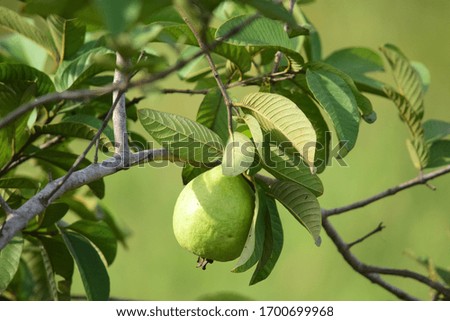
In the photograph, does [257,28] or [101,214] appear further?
[101,214]

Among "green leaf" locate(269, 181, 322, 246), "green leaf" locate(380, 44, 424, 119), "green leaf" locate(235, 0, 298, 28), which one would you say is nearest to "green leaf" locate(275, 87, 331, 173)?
"green leaf" locate(269, 181, 322, 246)

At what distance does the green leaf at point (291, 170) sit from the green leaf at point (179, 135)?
0.06 meters

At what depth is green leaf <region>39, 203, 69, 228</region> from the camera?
0.95 m

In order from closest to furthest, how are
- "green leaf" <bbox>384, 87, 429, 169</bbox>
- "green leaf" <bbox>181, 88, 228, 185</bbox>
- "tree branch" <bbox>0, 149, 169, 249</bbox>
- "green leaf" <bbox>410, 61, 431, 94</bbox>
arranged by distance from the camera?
1. "tree branch" <bbox>0, 149, 169, 249</bbox>
2. "green leaf" <bbox>181, 88, 228, 185</bbox>
3. "green leaf" <bbox>384, 87, 429, 169</bbox>
4. "green leaf" <bbox>410, 61, 431, 94</bbox>

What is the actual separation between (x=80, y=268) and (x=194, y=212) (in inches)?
10.3

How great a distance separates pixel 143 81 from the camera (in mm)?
455

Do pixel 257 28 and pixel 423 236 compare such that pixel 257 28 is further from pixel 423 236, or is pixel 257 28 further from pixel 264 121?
pixel 423 236

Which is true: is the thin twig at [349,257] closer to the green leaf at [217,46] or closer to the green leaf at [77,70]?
the green leaf at [217,46]

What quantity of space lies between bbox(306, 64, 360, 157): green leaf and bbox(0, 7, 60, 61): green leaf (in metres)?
0.43

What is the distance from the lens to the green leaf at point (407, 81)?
3.68 ft

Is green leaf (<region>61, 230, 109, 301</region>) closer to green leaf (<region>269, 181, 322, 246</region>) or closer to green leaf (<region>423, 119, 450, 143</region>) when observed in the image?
green leaf (<region>269, 181, 322, 246</region>)

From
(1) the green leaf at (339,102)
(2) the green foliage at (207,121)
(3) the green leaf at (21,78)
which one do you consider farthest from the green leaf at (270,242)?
(3) the green leaf at (21,78)
